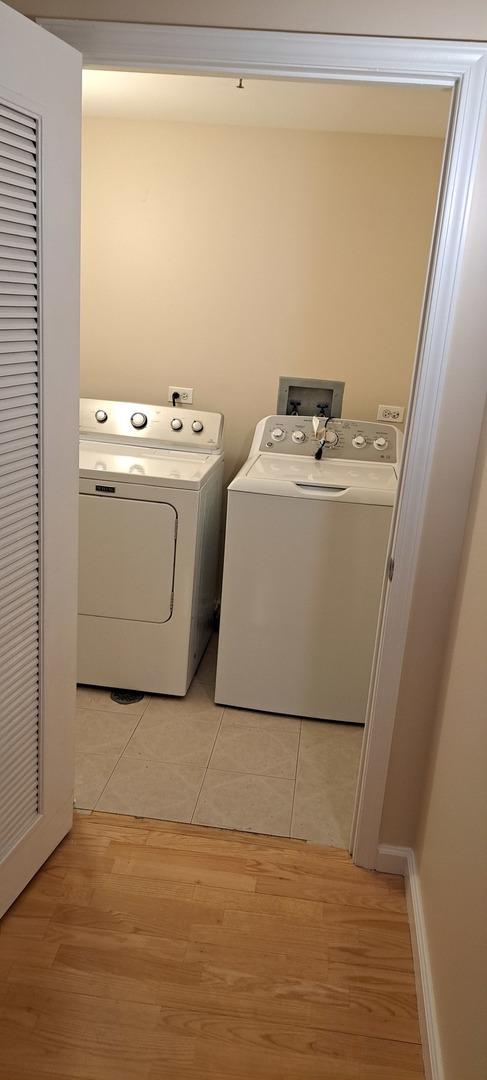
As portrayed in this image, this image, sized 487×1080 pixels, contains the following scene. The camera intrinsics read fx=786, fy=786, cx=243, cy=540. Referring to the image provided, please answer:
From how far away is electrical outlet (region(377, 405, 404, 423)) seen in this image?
3.27 m

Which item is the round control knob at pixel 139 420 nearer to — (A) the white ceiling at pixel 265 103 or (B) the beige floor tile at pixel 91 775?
(A) the white ceiling at pixel 265 103

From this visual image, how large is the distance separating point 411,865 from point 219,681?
100 centimetres

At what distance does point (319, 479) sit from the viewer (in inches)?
106

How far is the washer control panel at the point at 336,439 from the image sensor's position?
9.74 feet

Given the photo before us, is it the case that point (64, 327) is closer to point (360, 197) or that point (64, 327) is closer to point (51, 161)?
point (51, 161)

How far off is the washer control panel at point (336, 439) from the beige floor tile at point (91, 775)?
1276mm

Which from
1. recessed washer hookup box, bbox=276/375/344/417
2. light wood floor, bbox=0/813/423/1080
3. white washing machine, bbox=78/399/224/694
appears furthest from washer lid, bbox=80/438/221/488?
light wood floor, bbox=0/813/423/1080

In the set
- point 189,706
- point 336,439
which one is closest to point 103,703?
point 189,706

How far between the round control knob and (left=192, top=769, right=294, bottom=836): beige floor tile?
138 cm

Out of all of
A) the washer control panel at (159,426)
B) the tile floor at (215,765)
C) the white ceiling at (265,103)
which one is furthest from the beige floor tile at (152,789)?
the white ceiling at (265,103)

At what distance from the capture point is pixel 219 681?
2.84 meters

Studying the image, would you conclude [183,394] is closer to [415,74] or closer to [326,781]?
[326,781]

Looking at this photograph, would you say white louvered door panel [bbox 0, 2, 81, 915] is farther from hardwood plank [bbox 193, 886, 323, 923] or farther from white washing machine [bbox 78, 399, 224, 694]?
white washing machine [bbox 78, 399, 224, 694]

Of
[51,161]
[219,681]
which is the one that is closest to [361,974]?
[219,681]
